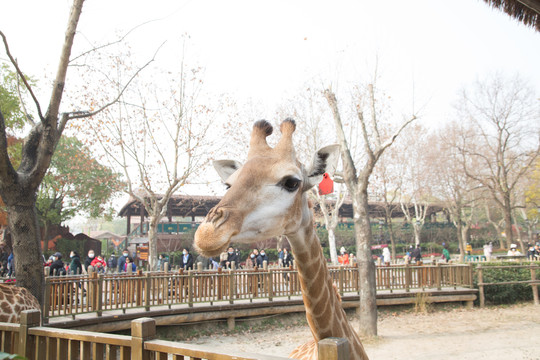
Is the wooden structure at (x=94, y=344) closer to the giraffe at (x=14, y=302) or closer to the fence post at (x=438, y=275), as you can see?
the giraffe at (x=14, y=302)

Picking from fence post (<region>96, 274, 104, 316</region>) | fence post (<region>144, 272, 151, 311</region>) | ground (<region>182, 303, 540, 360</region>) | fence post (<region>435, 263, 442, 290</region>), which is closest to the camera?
ground (<region>182, 303, 540, 360</region>)

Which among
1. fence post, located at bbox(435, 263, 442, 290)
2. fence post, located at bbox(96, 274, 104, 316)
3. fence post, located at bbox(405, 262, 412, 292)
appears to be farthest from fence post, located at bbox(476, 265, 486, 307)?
fence post, located at bbox(96, 274, 104, 316)

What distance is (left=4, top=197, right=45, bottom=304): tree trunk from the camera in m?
6.44

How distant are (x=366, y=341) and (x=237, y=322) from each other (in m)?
3.96

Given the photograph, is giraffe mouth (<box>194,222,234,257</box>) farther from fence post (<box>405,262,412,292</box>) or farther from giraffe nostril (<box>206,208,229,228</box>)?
fence post (<box>405,262,412,292</box>)

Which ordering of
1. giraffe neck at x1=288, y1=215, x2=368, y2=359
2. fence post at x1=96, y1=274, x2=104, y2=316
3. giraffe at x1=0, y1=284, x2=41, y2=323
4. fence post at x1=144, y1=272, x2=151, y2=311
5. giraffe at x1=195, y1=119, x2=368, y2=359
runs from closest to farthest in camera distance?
1. giraffe at x1=195, y1=119, x2=368, y2=359
2. giraffe neck at x1=288, y1=215, x2=368, y2=359
3. giraffe at x1=0, y1=284, x2=41, y2=323
4. fence post at x1=96, y1=274, x2=104, y2=316
5. fence post at x1=144, y1=272, x2=151, y2=311

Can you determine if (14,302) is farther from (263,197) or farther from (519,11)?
(519,11)

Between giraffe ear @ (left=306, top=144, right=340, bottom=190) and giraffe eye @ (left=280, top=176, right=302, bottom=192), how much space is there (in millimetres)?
349

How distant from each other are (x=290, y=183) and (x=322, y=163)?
492 millimetres

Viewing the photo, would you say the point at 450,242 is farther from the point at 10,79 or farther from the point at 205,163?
the point at 10,79

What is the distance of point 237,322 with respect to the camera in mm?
12164

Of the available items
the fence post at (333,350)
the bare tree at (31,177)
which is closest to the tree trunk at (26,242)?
the bare tree at (31,177)

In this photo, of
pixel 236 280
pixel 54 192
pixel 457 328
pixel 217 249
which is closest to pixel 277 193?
pixel 217 249

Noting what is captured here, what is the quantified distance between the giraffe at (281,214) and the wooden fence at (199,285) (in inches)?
316
